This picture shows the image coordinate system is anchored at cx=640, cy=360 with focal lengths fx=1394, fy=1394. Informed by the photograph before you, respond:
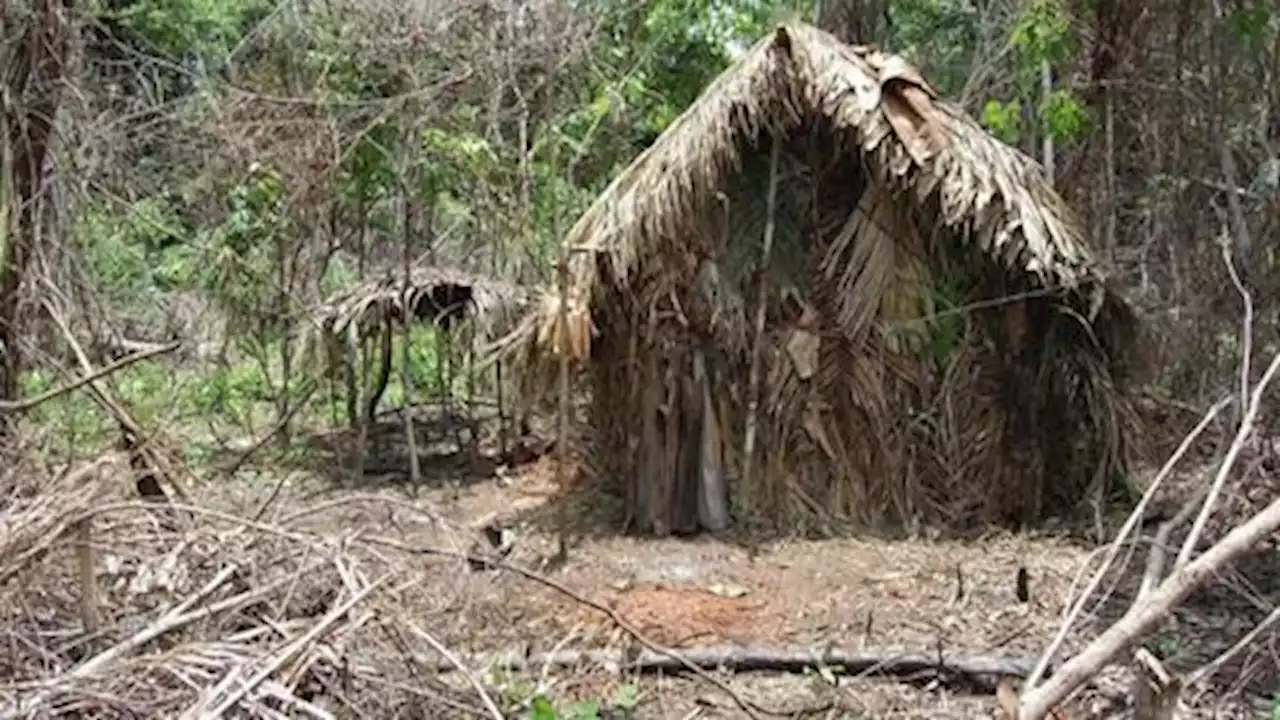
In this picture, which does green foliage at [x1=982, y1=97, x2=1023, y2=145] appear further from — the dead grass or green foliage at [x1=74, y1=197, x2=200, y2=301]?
green foliage at [x1=74, y1=197, x2=200, y2=301]

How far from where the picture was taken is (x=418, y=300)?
32.3 feet

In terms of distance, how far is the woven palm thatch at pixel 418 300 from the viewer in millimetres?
9711

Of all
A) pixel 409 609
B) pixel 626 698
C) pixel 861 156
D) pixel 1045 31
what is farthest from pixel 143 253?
pixel 409 609

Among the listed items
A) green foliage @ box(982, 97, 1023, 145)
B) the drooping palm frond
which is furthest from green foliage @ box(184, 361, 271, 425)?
green foliage @ box(982, 97, 1023, 145)

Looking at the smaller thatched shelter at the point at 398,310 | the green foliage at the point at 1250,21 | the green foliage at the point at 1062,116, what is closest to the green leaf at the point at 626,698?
the green foliage at the point at 1062,116

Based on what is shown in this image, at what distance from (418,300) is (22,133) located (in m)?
3.67

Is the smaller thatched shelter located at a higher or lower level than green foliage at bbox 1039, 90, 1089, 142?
lower

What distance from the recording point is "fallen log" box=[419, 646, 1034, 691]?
5.57m

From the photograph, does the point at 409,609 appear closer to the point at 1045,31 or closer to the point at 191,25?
the point at 1045,31

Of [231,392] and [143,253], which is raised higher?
[143,253]

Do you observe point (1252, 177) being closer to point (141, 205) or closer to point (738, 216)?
point (738, 216)

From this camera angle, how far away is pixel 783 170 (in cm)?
852

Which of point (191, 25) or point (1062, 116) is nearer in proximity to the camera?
point (1062, 116)

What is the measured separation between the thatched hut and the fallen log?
8.04 feet
